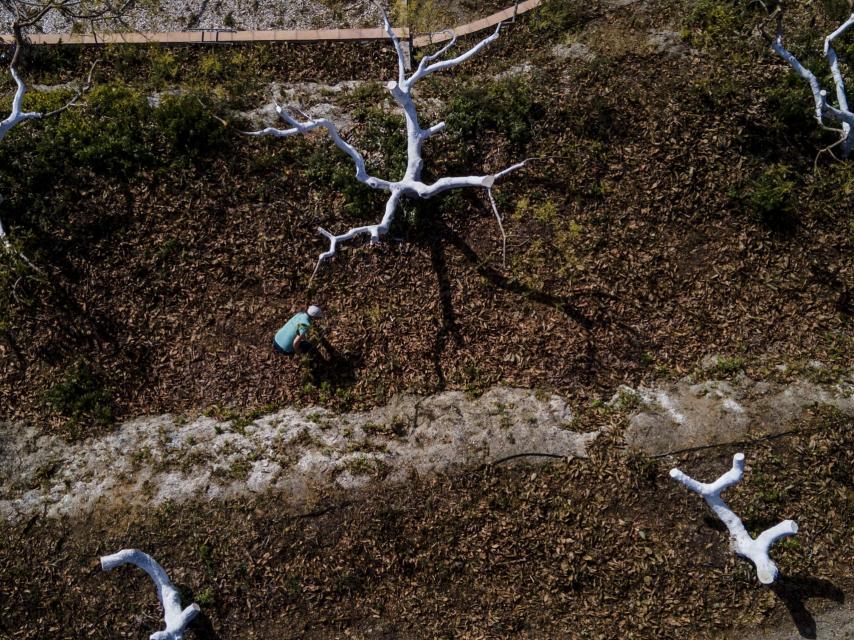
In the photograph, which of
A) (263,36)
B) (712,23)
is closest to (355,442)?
(263,36)

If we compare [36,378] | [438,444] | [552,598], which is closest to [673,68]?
[438,444]

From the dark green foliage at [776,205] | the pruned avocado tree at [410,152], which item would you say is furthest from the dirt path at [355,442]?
the pruned avocado tree at [410,152]

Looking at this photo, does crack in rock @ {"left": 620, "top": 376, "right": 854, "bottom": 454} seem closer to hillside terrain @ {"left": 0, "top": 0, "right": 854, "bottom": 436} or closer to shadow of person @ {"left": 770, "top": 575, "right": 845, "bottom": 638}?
hillside terrain @ {"left": 0, "top": 0, "right": 854, "bottom": 436}

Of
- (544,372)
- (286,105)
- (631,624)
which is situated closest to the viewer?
(631,624)

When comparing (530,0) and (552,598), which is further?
(530,0)

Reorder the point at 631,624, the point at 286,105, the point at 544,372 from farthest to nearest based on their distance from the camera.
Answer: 1. the point at 286,105
2. the point at 544,372
3. the point at 631,624

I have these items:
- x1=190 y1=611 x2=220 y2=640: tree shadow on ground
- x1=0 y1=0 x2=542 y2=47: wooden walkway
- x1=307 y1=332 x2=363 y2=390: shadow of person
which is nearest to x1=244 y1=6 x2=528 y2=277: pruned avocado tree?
x1=307 y1=332 x2=363 y2=390: shadow of person

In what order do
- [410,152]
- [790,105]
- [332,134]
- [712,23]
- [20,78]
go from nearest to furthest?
[332,134], [410,152], [20,78], [790,105], [712,23]

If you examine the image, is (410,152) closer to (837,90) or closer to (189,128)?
(189,128)

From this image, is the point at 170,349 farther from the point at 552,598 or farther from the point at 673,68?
the point at 673,68
